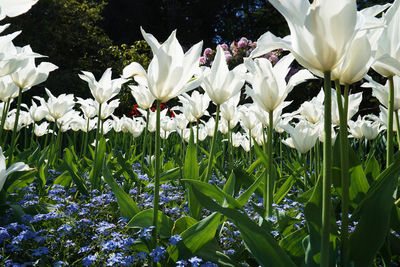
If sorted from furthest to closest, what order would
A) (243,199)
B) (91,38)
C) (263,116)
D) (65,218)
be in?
(91,38), (263,116), (65,218), (243,199)

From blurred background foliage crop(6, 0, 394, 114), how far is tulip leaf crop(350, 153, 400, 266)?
911 cm

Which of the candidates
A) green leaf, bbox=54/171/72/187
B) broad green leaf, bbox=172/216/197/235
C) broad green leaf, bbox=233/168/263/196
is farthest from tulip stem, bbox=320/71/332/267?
green leaf, bbox=54/171/72/187

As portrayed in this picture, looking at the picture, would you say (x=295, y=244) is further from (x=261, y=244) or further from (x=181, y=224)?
(x=181, y=224)

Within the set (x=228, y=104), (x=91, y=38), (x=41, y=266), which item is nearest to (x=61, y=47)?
(x=91, y=38)

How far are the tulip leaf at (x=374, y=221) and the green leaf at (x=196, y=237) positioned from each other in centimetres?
44

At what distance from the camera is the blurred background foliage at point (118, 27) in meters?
10.9

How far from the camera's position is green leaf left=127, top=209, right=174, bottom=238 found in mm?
1301

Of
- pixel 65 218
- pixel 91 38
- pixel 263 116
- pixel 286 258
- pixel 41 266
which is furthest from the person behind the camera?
pixel 91 38

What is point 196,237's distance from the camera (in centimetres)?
123

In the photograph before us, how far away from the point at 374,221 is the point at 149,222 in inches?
31.1

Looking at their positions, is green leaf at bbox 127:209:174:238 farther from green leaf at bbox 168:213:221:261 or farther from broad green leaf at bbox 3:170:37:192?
broad green leaf at bbox 3:170:37:192

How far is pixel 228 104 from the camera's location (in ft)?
7.86

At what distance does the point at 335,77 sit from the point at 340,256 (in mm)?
551

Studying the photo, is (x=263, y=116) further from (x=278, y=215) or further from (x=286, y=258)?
(x=286, y=258)
